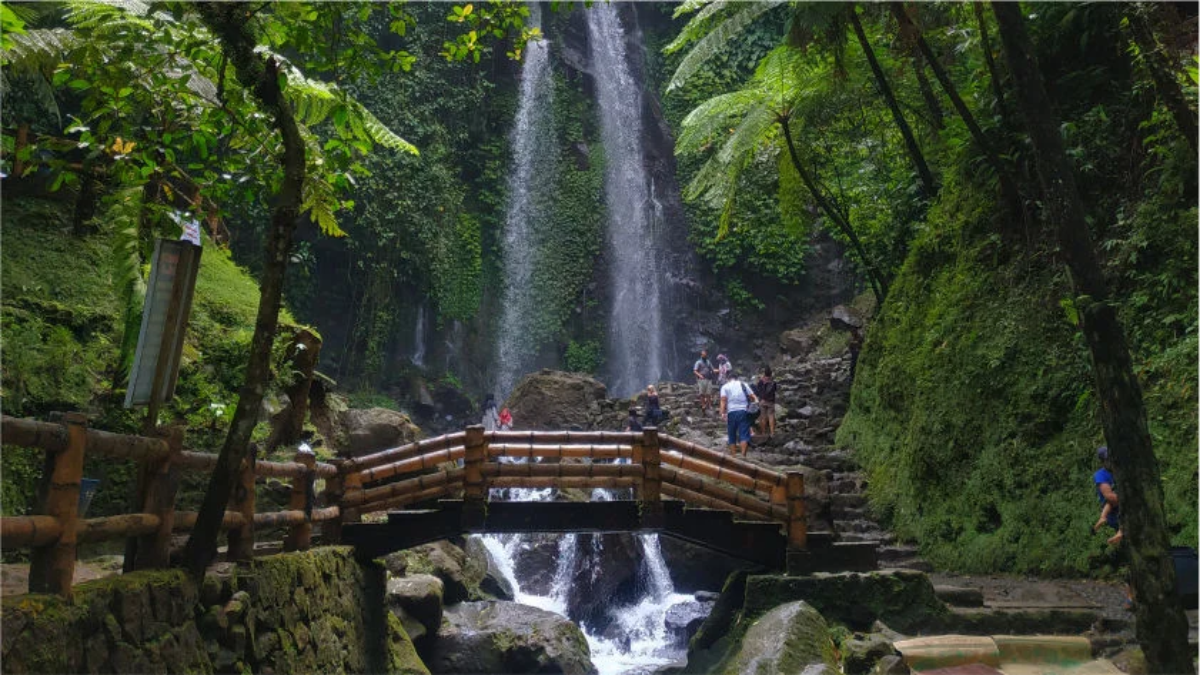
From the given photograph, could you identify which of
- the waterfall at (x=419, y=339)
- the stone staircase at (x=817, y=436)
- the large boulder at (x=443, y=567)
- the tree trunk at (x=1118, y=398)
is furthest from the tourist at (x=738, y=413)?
the waterfall at (x=419, y=339)

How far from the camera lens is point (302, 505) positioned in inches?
Answer: 271

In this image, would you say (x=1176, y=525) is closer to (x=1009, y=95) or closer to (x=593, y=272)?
(x=1009, y=95)

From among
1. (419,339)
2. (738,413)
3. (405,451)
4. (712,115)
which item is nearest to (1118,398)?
(405,451)

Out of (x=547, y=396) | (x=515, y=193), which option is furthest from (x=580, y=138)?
(x=547, y=396)

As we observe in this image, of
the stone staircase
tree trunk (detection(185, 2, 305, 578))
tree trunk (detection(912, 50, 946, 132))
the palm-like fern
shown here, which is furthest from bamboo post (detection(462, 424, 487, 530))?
tree trunk (detection(912, 50, 946, 132))

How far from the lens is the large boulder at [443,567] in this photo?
10509 mm

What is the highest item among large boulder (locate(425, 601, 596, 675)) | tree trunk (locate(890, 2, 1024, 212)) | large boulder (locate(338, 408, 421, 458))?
tree trunk (locate(890, 2, 1024, 212))

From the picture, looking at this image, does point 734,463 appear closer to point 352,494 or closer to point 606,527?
point 606,527

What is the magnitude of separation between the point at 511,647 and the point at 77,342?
5.16m

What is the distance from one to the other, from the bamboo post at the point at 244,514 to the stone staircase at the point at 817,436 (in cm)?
553

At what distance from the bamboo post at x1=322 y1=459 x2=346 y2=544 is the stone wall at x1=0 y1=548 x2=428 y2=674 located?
296 millimetres

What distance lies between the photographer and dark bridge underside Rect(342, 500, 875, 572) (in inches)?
320

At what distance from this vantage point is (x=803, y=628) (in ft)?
22.3

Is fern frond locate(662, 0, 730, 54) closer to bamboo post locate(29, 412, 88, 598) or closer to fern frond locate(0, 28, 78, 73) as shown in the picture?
fern frond locate(0, 28, 78, 73)
